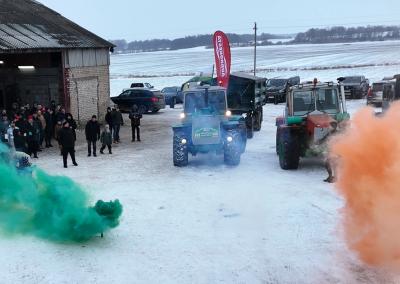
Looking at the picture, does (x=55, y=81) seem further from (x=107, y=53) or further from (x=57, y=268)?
(x=57, y=268)

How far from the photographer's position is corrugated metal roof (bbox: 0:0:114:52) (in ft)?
66.6

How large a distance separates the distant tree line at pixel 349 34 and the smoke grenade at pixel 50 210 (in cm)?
13847

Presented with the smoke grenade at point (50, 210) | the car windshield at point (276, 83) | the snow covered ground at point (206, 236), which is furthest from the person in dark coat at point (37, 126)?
Result: the car windshield at point (276, 83)

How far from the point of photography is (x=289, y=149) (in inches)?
552

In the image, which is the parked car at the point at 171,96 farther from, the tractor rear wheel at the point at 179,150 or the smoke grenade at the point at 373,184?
the smoke grenade at the point at 373,184

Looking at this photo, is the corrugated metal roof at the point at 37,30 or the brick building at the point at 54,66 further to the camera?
the brick building at the point at 54,66

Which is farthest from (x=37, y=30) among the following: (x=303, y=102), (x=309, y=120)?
(x=309, y=120)

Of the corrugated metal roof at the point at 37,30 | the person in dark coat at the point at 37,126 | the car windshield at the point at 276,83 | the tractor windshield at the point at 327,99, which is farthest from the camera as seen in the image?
the car windshield at the point at 276,83

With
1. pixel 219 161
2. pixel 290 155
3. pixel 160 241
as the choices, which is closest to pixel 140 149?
pixel 219 161

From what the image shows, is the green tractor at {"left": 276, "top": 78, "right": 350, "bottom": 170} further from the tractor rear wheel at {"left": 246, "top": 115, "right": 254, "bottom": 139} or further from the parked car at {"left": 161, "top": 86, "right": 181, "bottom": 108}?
the parked car at {"left": 161, "top": 86, "right": 181, "bottom": 108}

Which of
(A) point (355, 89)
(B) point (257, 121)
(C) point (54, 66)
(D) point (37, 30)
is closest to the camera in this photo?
(B) point (257, 121)

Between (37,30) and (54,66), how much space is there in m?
1.68

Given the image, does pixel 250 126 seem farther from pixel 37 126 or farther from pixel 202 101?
pixel 37 126

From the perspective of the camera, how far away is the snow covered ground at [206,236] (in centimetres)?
756
